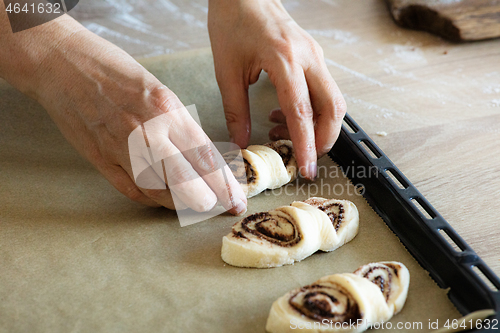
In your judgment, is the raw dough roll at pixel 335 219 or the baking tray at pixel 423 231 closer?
the baking tray at pixel 423 231

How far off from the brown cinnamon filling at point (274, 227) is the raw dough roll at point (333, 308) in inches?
7.0

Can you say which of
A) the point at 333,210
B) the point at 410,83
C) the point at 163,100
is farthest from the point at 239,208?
the point at 410,83

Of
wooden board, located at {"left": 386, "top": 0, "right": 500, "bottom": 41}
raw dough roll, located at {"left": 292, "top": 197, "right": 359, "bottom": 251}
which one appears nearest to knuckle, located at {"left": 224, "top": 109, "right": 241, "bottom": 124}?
raw dough roll, located at {"left": 292, "top": 197, "right": 359, "bottom": 251}

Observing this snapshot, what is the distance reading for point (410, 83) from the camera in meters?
1.90

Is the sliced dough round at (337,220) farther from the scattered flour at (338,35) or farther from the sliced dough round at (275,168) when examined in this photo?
the scattered flour at (338,35)

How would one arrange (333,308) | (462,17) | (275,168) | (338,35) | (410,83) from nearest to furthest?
(333,308) → (275,168) → (410,83) → (462,17) → (338,35)

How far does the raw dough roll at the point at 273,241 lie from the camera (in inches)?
43.3

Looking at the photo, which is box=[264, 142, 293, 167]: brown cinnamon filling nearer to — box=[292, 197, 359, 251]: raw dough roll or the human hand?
the human hand

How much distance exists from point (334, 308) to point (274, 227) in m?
0.29

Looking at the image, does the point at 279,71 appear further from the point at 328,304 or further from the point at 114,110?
the point at 328,304

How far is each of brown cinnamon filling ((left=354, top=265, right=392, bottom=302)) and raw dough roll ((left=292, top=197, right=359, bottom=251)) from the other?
13 cm

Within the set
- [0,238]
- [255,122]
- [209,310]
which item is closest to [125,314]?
[209,310]

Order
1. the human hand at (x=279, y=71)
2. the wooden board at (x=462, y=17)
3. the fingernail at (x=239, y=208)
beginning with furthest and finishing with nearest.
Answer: the wooden board at (x=462, y=17) → the human hand at (x=279, y=71) → the fingernail at (x=239, y=208)

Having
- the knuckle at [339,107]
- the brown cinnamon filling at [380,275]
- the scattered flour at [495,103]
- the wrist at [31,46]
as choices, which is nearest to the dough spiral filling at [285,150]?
the knuckle at [339,107]
